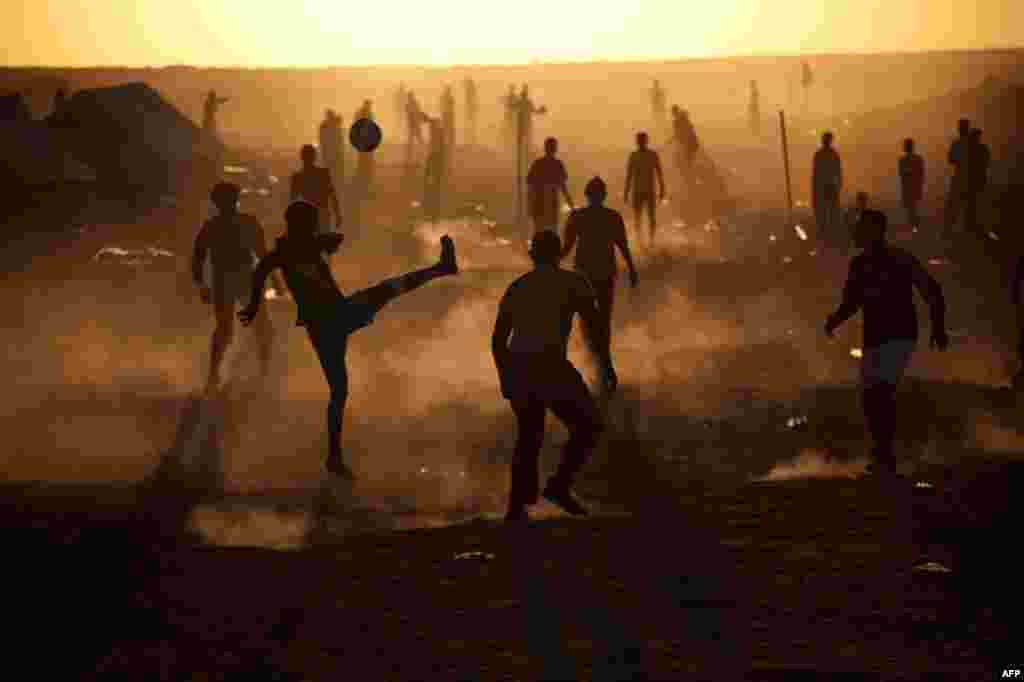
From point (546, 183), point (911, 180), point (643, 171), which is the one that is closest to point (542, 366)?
point (546, 183)

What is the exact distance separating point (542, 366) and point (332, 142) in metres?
31.4

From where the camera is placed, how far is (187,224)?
3703 centimetres

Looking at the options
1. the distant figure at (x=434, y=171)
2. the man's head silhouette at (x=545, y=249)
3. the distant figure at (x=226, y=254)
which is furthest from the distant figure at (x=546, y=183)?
the man's head silhouette at (x=545, y=249)

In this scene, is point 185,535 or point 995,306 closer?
point 185,535

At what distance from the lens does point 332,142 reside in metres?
42.9

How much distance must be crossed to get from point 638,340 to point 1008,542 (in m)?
12.3

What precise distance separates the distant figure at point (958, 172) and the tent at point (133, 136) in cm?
1491

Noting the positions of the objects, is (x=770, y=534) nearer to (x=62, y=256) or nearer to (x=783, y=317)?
(x=783, y=317)

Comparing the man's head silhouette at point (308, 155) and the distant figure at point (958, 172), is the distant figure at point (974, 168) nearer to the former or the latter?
the distant figure at point (958, 172)

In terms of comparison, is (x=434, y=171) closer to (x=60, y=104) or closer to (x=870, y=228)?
(x=60, y=104)

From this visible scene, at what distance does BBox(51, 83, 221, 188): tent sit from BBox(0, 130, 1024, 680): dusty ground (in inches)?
589

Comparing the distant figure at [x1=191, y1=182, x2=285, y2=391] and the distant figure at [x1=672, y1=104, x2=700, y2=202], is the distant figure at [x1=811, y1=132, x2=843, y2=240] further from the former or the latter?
the distant figure at [x1=191, y1=182, x2=285, y2=391]

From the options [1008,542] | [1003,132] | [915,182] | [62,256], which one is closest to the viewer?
[1008,542]

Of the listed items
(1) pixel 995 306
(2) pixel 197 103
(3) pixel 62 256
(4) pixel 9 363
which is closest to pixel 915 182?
(1) pixel 995 306
